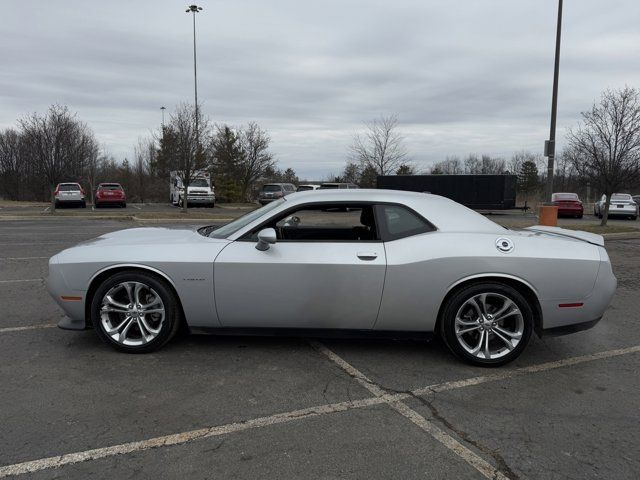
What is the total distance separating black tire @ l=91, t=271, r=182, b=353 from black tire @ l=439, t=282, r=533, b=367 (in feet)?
7.42

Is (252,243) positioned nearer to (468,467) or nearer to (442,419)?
(442,419)

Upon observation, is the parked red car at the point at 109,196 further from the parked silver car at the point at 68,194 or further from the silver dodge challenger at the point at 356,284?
the silver dodge challenger at the point at 356,284

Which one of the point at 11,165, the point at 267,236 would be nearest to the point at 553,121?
the point at 267,236

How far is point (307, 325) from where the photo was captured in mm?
4199

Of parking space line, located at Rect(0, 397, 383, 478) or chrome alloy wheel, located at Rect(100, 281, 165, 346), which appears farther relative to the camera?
chrome alloy wheel, located at Rect(100, 281, 165, 346)

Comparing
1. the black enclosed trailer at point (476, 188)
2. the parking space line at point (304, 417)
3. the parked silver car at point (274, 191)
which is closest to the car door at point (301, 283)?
the parking space line at point (304, 417)

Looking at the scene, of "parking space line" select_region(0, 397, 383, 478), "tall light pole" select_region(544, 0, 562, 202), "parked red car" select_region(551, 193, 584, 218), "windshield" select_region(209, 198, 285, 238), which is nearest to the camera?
"parking space line" select_region(0, 397, 383, 478)

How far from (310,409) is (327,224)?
1.94 metres

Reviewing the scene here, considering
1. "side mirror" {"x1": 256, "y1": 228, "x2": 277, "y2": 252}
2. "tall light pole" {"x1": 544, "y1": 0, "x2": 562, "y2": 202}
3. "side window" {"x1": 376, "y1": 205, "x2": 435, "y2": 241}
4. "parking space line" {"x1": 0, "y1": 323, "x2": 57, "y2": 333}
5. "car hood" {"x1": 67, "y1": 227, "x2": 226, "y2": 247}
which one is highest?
"tall light pole" {"x1": 544, "y1": 0, "x2": 562, "y2": 202}

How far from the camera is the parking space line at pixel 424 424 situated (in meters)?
2.75

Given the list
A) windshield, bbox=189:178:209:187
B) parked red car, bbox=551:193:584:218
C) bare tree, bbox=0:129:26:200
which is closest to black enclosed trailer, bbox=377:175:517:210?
parked red car, bbox=551:193:584:218

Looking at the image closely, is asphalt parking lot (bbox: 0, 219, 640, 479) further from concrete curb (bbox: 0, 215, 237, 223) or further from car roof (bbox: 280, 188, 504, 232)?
concrete curb (bbox: 0, 215, 237, 223)

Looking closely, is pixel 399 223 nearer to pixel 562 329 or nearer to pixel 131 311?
pixel 562 329

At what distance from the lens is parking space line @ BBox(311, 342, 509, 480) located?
2.75 meters
